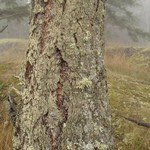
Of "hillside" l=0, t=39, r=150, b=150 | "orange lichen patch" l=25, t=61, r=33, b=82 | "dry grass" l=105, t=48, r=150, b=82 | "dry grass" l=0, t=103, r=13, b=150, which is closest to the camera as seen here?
"orange lichen patch" l=25, t=61, r=33, b=82

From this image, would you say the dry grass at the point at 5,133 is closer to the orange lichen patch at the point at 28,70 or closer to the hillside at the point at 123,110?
the hillside at the point at 123,110

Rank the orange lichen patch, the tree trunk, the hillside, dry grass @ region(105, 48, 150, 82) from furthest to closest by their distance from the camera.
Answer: dry grass @ region(105, 48, 150, 82) < the hillside < the orange lichen patch < the tree trunk

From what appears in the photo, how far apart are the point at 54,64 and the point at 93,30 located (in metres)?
0.34

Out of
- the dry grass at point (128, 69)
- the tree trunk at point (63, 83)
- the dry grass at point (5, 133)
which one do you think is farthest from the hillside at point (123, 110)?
the dry grass at point (128, 69)

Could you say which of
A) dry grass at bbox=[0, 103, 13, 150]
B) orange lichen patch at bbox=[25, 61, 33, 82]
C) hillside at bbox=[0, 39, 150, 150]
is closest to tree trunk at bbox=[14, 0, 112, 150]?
orange lichen patch at bbox=[25, 61, 33, 82]

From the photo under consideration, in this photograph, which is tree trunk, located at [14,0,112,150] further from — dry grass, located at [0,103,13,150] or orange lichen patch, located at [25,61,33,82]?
dry grass, located at [0,103,13,150]

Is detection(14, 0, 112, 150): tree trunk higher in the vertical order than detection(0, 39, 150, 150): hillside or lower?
higher

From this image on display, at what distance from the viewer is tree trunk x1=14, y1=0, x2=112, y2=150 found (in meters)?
2.13

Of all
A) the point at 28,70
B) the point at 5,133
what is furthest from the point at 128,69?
the point at 28,70

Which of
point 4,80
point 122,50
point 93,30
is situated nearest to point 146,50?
point 122,50

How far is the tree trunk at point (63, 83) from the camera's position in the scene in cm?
213

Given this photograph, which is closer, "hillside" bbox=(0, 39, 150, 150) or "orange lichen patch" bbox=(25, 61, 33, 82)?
"orange lichen patch" bbox=(25, 61, 33, 82)

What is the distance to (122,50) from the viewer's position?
528 inches

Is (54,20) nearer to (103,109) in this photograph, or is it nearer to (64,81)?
(64,81)
